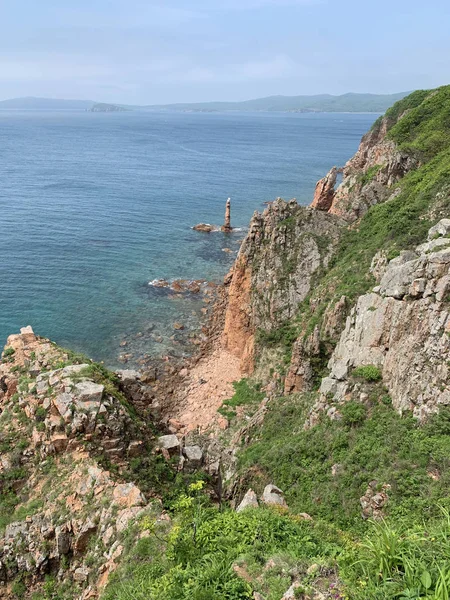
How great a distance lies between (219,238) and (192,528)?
66.3 meters

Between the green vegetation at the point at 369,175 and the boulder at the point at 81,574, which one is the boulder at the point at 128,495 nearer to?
the boulder at the point at 81,574

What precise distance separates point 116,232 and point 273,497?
64731 millimetres

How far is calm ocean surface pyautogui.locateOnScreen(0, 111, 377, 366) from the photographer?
49.2 metres

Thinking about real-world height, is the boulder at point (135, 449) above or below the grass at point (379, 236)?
below

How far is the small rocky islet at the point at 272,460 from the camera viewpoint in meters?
11.1

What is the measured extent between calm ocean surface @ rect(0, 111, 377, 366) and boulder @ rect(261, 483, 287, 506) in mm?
27402

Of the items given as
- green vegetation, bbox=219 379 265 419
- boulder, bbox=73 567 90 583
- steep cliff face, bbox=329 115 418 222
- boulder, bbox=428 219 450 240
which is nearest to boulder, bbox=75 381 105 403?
boulder, bbox=73 567 90 583

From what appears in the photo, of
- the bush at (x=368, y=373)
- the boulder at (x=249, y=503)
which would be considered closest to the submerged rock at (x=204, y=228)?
the bush at (x=368, y=373)

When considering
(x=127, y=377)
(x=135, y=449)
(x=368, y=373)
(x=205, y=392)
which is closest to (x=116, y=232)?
(x=205, y=392)

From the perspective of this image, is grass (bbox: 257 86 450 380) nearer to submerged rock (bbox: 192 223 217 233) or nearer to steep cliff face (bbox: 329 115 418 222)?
steep cliff face (bbox: 329 115 418 222)

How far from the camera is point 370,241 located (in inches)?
1388

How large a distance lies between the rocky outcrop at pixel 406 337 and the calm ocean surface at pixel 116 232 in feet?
84.4

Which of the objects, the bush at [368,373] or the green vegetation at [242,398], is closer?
the bush at [368,373]

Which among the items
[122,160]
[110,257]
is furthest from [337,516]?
[122,160]
